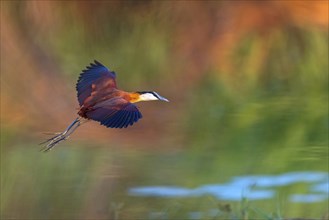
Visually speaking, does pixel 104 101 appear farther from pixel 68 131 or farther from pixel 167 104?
pixel 167 104

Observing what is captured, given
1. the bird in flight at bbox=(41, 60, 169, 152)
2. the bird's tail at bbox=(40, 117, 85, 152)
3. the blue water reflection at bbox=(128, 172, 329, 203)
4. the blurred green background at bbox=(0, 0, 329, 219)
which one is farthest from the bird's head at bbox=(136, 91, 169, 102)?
the blue water reflection at bbox=(128, 172, 329, 203)

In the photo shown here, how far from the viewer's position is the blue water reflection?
10.4ft

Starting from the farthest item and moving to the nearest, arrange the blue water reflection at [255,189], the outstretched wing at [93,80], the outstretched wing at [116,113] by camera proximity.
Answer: the blue water reflection at [255,189] → the outstretched wing at [93,80] → the outstretched wing at [116,113]

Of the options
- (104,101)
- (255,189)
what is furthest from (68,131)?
(255,189)

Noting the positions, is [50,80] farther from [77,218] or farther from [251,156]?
[77,218]

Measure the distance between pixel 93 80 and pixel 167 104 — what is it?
263cm

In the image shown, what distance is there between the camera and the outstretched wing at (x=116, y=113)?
1623mm

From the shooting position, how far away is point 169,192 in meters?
3.29

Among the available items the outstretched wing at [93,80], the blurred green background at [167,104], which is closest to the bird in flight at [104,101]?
the outstretched wing at [93,80]

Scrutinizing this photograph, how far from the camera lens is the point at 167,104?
4.45 metres

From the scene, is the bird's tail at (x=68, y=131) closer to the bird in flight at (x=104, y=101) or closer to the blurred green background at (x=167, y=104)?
the bird in flight at (x=104, y=101)

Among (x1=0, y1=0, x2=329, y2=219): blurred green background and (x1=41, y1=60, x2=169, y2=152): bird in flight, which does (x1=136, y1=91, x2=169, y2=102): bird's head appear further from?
(x1=0, y1=0, x2=329, y2=219): blurred green background

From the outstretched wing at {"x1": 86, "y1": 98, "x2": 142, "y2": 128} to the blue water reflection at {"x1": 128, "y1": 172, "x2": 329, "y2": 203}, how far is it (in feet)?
4.79

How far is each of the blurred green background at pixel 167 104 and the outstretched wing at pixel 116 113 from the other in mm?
1133
